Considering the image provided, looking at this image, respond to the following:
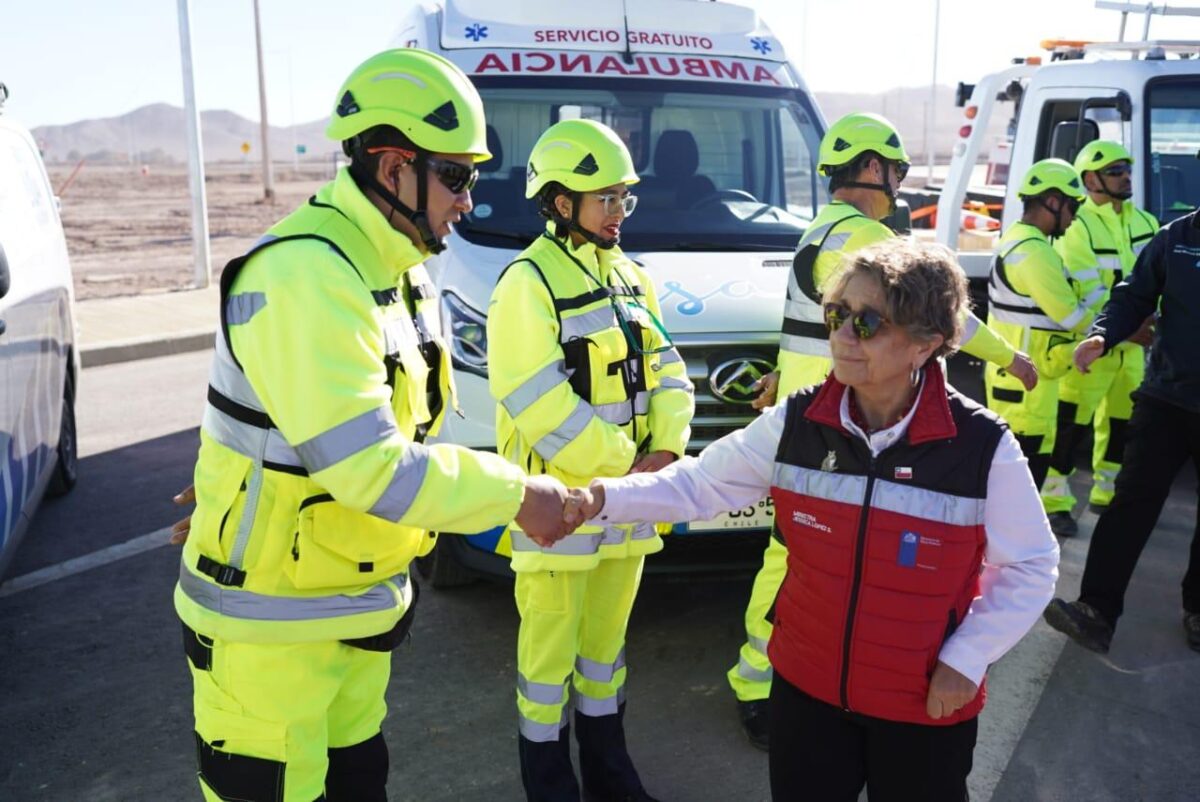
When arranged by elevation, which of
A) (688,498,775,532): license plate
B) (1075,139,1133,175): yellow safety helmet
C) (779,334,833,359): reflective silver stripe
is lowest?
(688,498,775,532): license plate

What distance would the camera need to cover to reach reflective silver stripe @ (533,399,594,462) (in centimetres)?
323

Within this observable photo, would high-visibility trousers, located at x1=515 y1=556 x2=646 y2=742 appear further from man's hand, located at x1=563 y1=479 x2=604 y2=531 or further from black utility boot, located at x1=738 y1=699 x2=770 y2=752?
man's hand, located at x1=563 y1=479 x2=604 y2=531

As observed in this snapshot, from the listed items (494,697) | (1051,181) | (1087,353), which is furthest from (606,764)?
(1051,181)

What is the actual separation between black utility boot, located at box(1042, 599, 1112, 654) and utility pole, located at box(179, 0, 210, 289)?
1294 cm

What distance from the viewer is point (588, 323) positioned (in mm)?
3318

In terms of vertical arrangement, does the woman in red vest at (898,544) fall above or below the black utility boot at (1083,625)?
above

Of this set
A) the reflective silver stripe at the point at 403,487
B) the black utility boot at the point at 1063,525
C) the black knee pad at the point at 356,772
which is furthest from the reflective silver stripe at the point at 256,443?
the black utility boot at the point at 1063,525

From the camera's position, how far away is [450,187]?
2.43 meters

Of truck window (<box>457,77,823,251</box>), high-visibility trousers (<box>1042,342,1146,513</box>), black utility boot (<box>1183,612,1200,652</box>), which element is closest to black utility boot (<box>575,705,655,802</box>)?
truck window (<box>457,77,823,251</box>)

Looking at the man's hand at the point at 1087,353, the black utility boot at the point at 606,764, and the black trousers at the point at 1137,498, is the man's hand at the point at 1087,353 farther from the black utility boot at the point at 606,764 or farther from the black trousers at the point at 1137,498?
the black utility boot at the point at 606,764

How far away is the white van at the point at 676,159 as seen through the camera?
4344 mm

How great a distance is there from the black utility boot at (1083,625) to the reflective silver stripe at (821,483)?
2870 mm

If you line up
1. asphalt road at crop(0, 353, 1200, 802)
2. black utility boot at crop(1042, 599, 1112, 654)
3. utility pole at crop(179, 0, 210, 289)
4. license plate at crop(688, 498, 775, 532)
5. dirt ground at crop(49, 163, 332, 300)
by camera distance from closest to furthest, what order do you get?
asphalt road at crop(0, 353, 1200, 802), license plate at crop(688, 498, 775, 532), black utility boot at crop(1042, 599, 1112, 654), utility pole at crop(179, 0, 210, 289), dirt ground at crop(49, 163, 332, 300)

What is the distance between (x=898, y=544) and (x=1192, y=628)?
3.25 m
